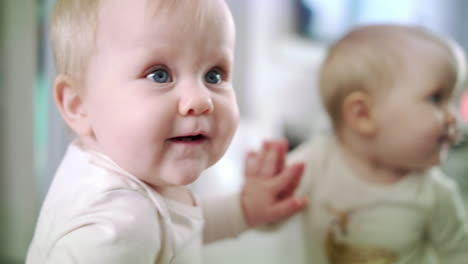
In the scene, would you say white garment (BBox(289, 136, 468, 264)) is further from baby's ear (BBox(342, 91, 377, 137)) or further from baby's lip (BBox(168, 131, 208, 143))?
baby's lip (BBox(168, 131, 208, 143))

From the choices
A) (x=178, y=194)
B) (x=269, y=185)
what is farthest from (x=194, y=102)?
(x=269, y=185)

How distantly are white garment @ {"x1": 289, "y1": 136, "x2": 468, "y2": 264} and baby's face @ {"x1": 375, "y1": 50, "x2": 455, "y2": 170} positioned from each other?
→ 2.5 inches

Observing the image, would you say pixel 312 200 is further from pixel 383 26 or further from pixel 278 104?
pixel 278 104

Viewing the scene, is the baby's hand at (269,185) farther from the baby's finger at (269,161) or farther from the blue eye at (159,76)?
the blue eye at (159,76)

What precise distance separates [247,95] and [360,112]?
2.32 feet

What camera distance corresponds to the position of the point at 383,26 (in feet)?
2.40

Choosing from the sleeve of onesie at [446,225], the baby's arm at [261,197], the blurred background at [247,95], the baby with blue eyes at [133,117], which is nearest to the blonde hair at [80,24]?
the baby with blue eyes at [133,117]

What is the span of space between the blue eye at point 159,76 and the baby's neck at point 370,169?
0.44 m

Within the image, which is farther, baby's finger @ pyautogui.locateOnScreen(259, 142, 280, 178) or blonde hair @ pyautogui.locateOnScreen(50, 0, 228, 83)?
baby's finger @ pyautogui.locateOnScreen(259, 142, 280, 178)

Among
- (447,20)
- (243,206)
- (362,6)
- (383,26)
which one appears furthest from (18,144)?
(447,20)

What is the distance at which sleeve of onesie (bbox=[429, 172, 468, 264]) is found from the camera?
72 cm

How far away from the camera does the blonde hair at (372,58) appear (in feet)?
2.24

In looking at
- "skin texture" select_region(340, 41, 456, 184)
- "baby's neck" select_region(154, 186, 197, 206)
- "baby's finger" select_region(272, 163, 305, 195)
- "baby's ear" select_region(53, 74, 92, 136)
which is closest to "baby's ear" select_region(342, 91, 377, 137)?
"skin texture" select_region(340, 41, 456, 184)

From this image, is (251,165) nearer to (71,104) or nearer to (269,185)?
(269,185)
